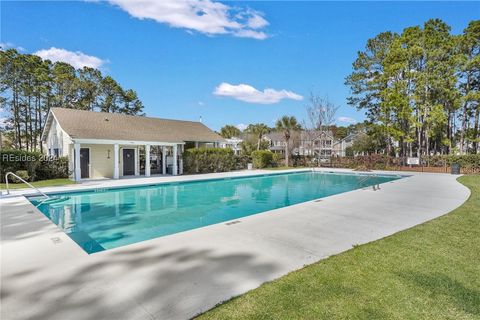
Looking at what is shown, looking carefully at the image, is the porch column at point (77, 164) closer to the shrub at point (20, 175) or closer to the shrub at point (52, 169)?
the shrub at point (52, 169)

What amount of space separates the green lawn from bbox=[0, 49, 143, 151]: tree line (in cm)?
2785

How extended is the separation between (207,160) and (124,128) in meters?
6.52

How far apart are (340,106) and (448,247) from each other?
27.6 metres

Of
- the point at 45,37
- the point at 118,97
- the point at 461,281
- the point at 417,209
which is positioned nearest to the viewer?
the point at 461,281

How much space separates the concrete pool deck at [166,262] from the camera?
9.32 feet

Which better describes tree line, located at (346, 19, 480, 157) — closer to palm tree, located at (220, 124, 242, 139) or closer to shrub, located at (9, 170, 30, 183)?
shrub, located at (9, 170, 30, 183)

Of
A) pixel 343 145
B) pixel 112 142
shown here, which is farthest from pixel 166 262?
pixel 343 145

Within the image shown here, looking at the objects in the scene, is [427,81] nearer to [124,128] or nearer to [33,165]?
[124,128]

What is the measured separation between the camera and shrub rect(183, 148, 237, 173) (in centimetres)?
2048

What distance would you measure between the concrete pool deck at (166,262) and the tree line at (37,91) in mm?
24666

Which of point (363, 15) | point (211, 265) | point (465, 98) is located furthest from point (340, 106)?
point (211, 265)

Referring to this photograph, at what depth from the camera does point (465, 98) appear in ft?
81.1

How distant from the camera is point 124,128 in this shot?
19.7 metres

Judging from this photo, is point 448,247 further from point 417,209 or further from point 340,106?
point 340,106
